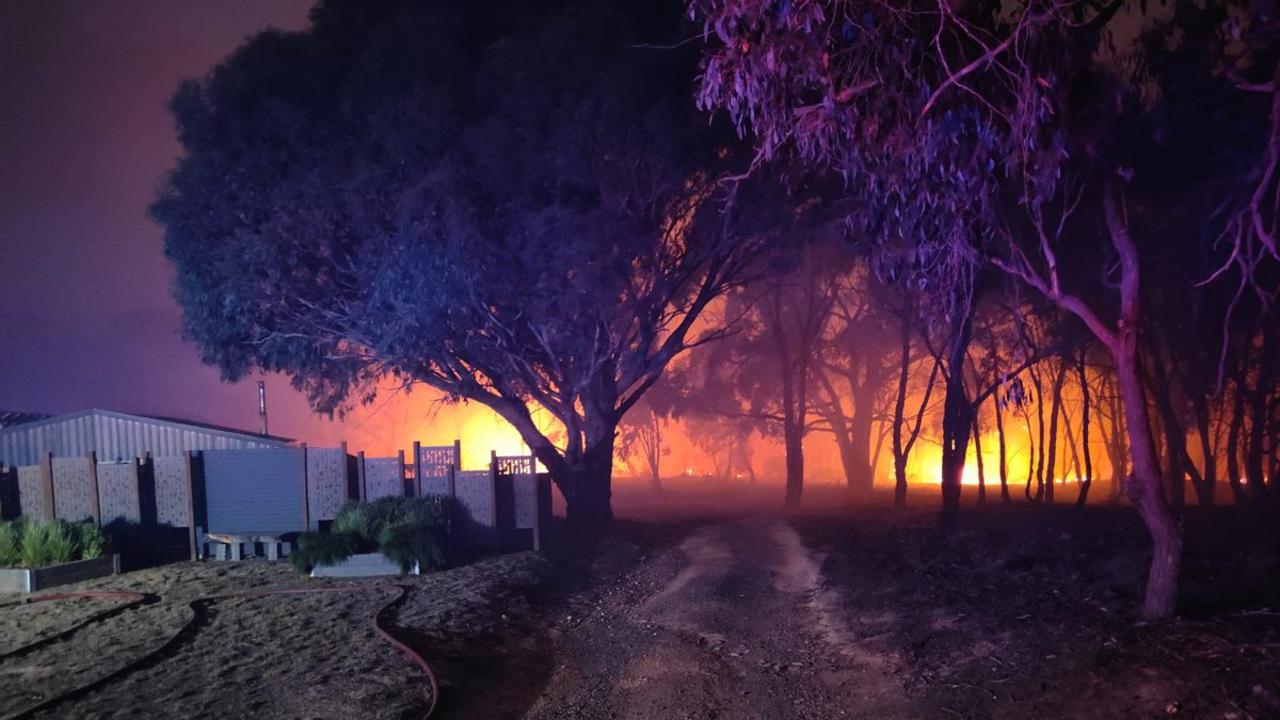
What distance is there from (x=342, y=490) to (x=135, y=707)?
1010 cm

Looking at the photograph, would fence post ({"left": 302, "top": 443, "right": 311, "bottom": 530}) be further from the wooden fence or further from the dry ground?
the dry ground

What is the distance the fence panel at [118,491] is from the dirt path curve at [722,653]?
10.7 m

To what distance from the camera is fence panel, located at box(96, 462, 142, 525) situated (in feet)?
58.9

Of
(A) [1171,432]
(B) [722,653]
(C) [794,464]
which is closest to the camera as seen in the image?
(B) [722,653]

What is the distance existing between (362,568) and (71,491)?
25.4 ft

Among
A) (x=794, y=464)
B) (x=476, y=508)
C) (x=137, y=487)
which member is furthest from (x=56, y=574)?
(x=794, y=464)

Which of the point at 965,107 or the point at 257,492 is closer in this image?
the point at 965,107

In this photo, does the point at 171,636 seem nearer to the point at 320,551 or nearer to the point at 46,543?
the point at 320,551

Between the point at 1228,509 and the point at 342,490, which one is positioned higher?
the point at 342,490

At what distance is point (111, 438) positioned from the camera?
21.5m

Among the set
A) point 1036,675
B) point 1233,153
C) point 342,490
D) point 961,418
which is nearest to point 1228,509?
point 961,418

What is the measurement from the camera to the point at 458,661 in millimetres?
9828

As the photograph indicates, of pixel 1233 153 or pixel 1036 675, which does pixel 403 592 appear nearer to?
pixel 1036 675

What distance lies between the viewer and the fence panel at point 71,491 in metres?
18.0
